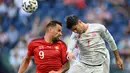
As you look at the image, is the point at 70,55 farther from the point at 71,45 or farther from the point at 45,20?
the point at 45,20

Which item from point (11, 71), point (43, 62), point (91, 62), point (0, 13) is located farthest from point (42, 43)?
point (0, 13)

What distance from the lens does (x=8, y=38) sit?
1563 cm

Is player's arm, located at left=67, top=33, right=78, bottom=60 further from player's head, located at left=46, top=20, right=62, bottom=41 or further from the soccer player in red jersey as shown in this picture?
player's head, located at left=46, top=20, right=62, bottom=41

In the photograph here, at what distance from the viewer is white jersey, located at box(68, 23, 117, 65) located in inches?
326

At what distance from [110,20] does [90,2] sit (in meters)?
1.20

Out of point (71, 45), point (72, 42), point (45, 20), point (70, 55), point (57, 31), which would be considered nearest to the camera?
point (70, 55)

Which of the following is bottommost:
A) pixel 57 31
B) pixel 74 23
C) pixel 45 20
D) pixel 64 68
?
pixel 64 68

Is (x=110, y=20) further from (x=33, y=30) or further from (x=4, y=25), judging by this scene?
(x=4, y=25)

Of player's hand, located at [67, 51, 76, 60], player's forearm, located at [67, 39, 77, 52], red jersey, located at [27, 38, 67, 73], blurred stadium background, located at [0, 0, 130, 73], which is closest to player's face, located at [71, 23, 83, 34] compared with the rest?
player's forearm, located at [67, 39, 77, 52]

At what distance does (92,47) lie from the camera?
8.38m

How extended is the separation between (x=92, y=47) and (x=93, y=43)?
3.0 inches

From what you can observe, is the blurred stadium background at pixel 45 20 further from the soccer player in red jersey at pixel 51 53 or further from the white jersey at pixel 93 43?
the soccer player in red jersey at pixel 51 53

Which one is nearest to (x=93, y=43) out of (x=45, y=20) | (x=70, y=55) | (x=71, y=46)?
(x=71, y=46)

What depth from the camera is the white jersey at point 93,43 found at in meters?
8.28
